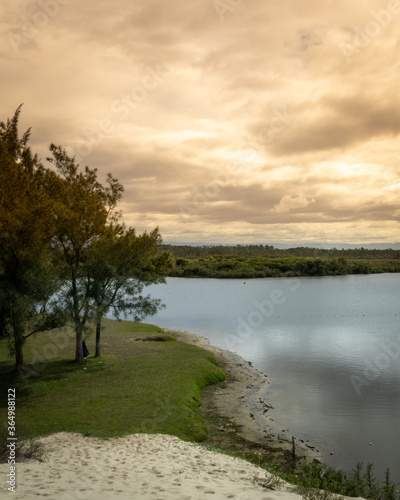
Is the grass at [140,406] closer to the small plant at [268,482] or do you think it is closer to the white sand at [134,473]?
the small plant at [268,482]

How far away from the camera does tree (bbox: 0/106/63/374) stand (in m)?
27.8

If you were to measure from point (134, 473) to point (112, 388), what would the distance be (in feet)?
50.3

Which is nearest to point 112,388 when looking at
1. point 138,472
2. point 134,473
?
point 138,472

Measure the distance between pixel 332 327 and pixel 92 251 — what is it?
47.8 m

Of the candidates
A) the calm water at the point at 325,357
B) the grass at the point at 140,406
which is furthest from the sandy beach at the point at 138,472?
the calm water at the point at 325,357

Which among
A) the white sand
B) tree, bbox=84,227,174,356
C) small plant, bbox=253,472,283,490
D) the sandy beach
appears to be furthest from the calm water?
tree, bbox=84,227,174,356

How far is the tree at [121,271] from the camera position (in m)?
36.6

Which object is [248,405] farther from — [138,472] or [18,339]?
[18,339]

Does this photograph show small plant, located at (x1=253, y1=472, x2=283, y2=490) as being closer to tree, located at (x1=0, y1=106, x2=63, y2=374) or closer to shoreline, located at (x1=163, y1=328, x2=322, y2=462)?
shoreline, located at (x1=163, y1=328, x2=322, y2=462)

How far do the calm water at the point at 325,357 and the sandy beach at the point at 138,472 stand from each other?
458 cm

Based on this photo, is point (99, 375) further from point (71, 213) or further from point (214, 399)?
point (71, 213)

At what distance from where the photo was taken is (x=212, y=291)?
13662 centimetres

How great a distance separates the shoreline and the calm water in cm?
93

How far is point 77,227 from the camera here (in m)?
34.3
